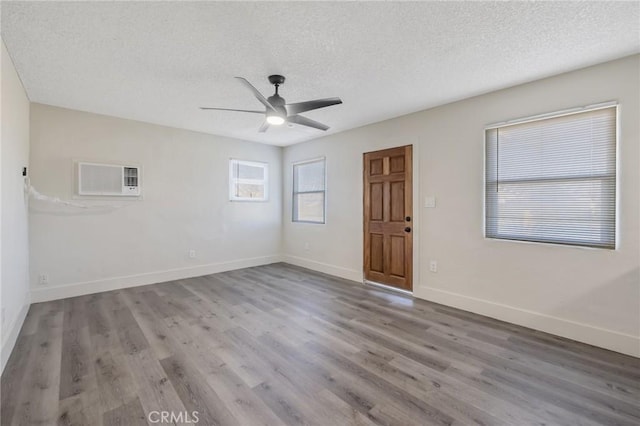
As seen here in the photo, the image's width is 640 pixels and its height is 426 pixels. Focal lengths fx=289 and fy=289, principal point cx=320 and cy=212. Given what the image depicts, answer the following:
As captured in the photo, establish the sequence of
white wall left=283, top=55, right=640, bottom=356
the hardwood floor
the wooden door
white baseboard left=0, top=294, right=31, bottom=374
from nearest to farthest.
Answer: the hardwood floor, white baseboard left=0, top=294, right=31, bottom=374, white wall left=283, top=55, right=640, bottom=356, the wooden door

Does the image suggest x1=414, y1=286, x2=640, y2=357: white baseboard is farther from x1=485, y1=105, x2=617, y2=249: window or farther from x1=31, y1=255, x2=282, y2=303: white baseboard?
x1=31, y1=255, x2=282, y2=303: white baseboard

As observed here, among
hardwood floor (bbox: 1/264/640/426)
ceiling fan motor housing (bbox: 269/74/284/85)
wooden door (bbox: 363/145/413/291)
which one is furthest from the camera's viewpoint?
wooden door (bbox: 363/145/413/291)

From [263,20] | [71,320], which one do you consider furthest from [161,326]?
[263,20]

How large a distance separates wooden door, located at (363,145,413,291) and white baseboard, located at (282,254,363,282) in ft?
0.73

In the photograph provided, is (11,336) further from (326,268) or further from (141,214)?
(326,268)

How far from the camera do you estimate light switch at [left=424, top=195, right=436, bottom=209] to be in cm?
370

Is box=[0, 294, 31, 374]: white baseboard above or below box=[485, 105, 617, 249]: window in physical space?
below

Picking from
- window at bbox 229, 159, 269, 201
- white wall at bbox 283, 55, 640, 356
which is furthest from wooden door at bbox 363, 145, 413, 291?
window at bbox 229, 159, 269, 201

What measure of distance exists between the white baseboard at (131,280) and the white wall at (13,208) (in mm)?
313

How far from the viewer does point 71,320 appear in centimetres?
304

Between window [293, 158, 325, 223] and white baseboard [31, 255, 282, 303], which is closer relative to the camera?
white baseboard [31, 255, 282, 303]

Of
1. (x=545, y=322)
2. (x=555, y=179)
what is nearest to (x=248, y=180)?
(x=555, y=179)

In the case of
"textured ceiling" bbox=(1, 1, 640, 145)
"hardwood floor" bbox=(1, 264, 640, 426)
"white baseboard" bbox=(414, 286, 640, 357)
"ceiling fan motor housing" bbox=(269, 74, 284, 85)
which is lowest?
"hardwood floor" bbox=(1, 264, 640, 426)

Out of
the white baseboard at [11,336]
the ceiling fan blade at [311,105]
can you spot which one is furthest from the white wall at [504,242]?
the white baseboard at [11,336]
